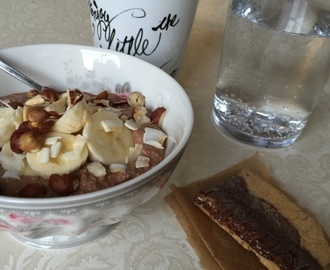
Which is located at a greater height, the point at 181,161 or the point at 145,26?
the point at 145,26

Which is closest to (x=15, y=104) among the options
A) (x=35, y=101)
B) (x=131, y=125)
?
(x=35, y=101)

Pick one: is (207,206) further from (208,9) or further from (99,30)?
(208,9)

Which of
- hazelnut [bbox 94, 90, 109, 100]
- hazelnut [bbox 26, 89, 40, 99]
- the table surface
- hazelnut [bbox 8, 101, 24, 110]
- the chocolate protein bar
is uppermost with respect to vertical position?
hazelnut [bbox 94, 90, 109, 100]

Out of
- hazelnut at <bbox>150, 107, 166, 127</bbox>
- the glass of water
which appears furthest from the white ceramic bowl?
the glass of water

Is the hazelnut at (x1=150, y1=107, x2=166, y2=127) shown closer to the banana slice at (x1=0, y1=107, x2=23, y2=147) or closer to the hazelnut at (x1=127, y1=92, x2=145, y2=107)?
the hazelnut at (x1=127, y1=92, x2=145, y2=107)

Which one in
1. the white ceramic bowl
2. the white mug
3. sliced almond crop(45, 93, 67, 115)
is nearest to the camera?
the white ceramic bowl

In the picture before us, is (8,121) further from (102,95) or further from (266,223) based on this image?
(266,223)

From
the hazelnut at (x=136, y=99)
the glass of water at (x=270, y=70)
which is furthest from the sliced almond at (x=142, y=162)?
the glass of water at (x=270, y=70)
